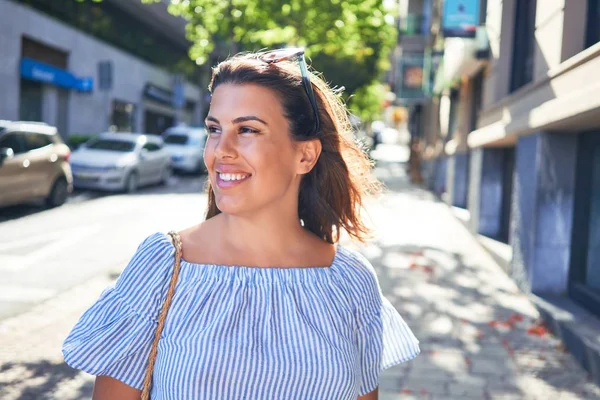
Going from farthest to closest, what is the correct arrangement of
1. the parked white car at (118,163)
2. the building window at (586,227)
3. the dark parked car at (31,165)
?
1. the parked white car at (118,163)
2. the dark parked car at (31,165)
3. the building window at (586,227)

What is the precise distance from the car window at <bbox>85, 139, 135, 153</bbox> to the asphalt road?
134cm

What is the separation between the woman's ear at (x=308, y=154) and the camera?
216cm

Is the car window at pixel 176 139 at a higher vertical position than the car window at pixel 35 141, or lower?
higher

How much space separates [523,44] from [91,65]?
2193cm

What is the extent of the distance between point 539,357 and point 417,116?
29033 millimetres

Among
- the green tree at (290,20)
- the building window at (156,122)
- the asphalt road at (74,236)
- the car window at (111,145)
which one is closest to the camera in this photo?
the asphalt road at (74,236)

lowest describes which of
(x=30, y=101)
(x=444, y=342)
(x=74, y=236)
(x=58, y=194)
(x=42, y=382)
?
(x=42, y=382)

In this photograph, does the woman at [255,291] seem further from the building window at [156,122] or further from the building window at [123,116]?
the building window at [156,122]

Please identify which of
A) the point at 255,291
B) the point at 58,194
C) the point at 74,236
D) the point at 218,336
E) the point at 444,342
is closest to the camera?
the point at 218,336

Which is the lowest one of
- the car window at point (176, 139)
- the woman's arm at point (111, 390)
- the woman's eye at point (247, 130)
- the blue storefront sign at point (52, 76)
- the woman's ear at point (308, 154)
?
the woman's arm at point (111, 390)

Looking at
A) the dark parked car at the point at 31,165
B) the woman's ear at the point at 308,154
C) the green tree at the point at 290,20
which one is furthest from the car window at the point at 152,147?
the woman's ear at the point at 308,154

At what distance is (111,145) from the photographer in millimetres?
17562

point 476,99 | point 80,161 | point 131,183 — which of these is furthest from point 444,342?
point 131,183

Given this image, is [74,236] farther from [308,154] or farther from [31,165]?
[308,154]
